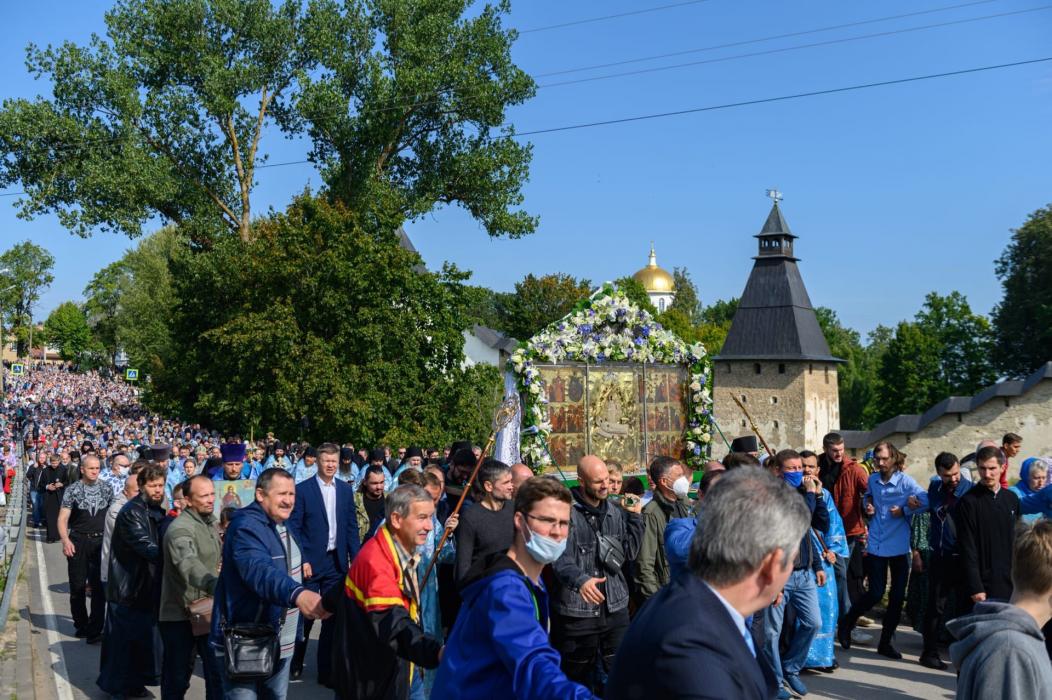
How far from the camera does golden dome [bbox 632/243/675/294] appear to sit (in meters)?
124

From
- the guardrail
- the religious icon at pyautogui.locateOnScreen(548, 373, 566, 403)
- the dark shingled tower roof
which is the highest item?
the dark shingled tower roof

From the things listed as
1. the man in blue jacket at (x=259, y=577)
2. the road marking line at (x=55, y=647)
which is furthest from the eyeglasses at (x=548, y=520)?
the road marking line at (x=55, y=647)

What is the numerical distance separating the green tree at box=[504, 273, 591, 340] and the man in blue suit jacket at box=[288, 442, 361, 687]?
212 feet

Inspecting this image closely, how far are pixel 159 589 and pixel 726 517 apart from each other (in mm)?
5849

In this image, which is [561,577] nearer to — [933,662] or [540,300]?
[933,662]

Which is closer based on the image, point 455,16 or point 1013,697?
point 1013,697

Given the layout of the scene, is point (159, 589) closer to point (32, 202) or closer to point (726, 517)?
point (726, 517)

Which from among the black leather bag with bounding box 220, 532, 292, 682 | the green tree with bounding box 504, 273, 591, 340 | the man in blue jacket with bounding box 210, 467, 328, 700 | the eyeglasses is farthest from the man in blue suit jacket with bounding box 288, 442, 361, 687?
the green tree with bounding box 504, 273, 591, 340

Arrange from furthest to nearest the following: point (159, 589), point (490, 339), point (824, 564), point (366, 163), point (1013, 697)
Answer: point (490, 339) < point (366, 163) < point (824, 564) < point (159, 589) < point (1013, 697)

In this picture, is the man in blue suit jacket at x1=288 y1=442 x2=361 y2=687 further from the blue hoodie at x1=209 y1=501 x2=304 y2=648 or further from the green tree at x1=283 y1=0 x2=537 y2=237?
the green tree at x1=283 y1=0 x2=537 y2=237

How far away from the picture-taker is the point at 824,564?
875 centimetres

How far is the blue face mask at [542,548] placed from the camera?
369 cm

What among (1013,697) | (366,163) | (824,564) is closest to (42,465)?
(366,163)

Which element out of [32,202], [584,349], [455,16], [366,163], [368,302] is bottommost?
[584,349]
